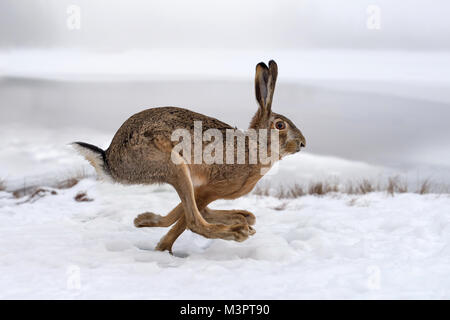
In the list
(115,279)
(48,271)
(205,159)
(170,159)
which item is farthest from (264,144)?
(48,271)

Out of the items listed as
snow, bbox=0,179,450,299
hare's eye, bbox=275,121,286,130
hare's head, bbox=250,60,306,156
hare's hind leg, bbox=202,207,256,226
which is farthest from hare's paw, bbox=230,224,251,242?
hare's eye, bbox=275,121,286,130

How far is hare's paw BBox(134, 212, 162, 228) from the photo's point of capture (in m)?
6.11

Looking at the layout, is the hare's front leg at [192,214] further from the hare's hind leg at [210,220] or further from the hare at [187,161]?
the hare's hind leg at [210,220]

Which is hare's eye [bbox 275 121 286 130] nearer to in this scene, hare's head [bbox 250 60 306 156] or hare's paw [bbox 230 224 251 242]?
hare's head [bbox 250 60 306 156]

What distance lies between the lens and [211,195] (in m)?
5.51

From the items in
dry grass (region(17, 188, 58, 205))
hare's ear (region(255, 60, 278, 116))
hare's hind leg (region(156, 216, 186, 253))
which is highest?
hare's ear (region(255, 60, 278, 116))

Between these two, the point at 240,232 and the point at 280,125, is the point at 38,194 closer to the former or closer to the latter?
the point at 240,232

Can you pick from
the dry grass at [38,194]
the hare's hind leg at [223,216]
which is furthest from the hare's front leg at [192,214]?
the dry grass at [38,194]

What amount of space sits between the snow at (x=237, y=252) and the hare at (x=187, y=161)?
0.42m

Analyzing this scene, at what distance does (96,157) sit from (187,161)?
97 cm

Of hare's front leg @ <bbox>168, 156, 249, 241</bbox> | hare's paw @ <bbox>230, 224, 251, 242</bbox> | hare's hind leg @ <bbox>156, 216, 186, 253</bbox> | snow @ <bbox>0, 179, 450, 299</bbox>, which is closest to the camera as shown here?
snow @ <bbox>0, 179, 450, 299</bbox>

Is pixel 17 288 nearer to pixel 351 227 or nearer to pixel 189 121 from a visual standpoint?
pixel 189 121

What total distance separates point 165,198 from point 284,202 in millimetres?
1850

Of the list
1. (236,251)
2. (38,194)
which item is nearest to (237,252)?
(236,251)
